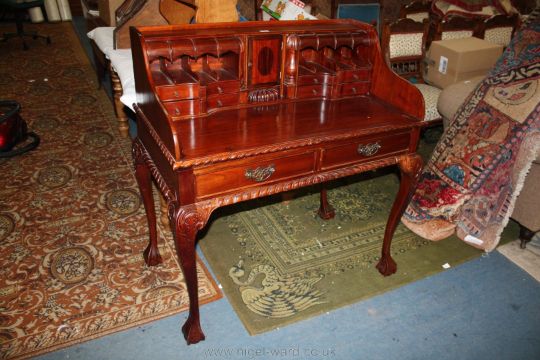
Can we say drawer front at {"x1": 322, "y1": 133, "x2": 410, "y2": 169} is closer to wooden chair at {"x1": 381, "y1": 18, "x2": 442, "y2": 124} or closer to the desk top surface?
the desk top surface

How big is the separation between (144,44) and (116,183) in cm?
181

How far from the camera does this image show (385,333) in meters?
2.18

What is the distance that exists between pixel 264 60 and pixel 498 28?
362 cm

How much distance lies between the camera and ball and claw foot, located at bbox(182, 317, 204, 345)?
2.04 meters

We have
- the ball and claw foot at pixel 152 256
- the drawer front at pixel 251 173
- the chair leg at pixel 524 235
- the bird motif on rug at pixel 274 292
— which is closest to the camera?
the drawer front at pixel 251 173

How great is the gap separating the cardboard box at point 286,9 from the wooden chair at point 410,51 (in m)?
0.90

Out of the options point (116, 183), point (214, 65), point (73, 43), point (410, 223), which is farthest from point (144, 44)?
point (73, 43)

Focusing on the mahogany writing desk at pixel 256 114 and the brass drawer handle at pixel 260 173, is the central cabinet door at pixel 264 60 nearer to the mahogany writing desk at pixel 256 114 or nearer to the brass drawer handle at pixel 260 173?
the mahogany writing desk at pixel 256 114

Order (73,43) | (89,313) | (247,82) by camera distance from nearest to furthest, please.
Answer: (247,82) → (89,313) → (73,43)

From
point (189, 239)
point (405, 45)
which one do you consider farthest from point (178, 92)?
point (405, 45)

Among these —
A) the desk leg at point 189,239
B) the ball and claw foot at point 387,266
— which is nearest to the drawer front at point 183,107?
the desk leg at point 189,239

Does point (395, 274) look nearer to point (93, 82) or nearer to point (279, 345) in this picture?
point (279, 345)

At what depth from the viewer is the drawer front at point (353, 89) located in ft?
7.36

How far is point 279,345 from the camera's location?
6.85ft
